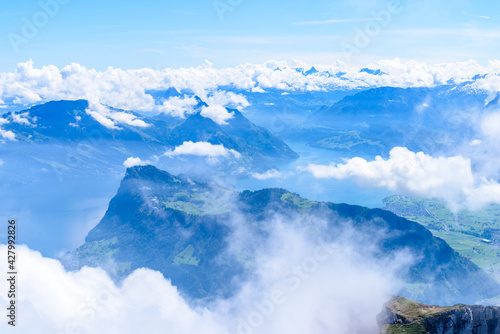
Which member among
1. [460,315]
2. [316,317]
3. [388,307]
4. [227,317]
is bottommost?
[227,317]

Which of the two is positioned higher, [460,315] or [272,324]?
[460,315]

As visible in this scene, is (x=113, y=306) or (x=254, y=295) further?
(x=254, y=295)

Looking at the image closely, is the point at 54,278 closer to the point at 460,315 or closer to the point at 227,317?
the point at 227,317

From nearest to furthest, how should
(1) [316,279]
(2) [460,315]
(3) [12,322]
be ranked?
(2) [460,315], (3) [12,322], (1) [316,279]

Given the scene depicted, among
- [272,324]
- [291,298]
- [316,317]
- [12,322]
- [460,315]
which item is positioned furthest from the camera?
[291,298]

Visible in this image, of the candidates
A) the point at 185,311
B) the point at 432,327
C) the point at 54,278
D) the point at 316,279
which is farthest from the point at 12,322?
the point at 316,279

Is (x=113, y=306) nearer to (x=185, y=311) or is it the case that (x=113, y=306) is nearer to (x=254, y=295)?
(x=185, y=311)
